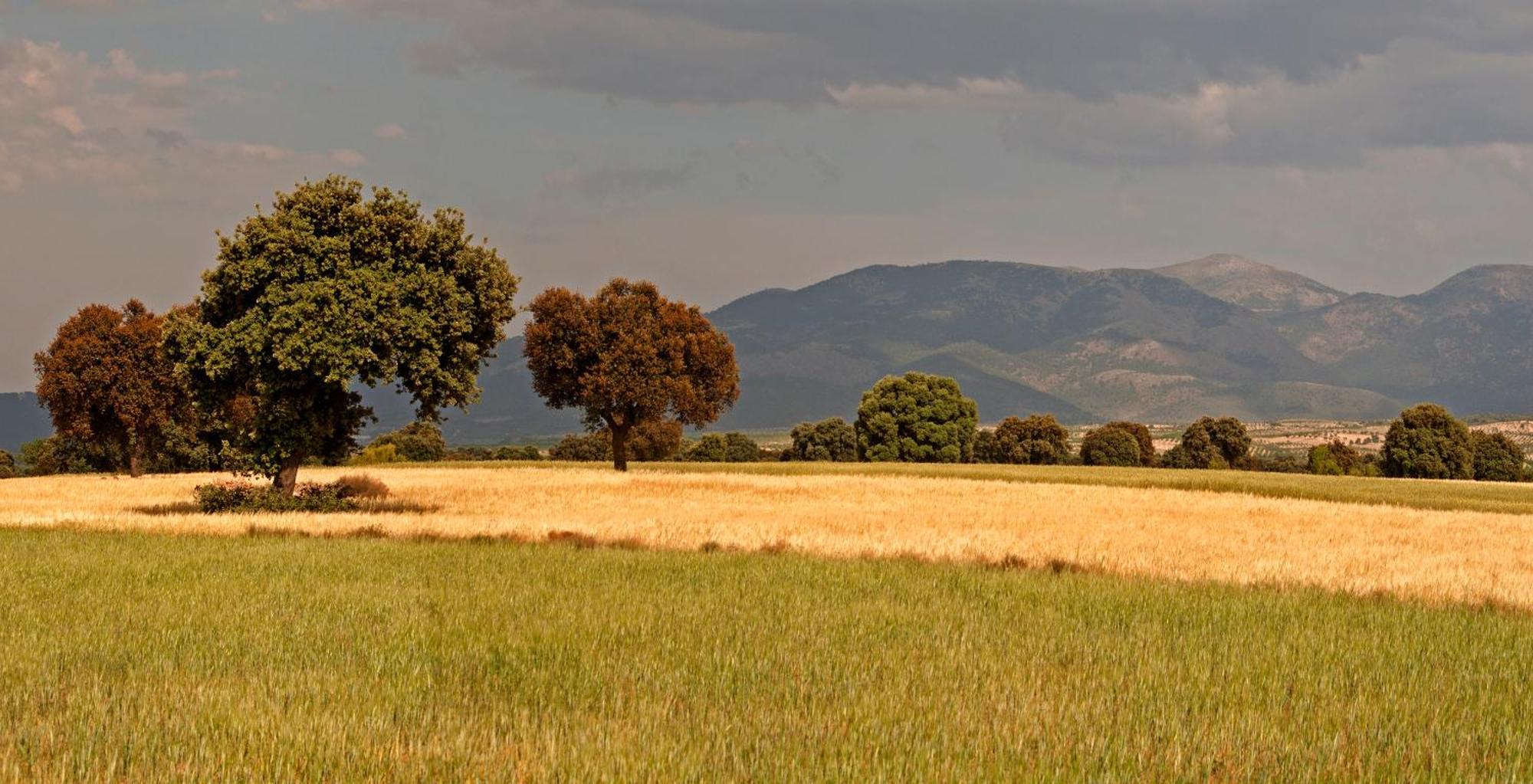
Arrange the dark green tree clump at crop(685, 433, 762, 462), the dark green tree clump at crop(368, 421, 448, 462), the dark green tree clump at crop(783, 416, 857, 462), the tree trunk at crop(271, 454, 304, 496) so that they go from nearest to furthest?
the tree trunk at crop(271, 454, 304, 496)
the dark green tree clump at crop(368, 421, 448, 462)
the dark green tree clump at crop(783, 416, 857, 462)
the dark green tree clump at crop(685, 433, 762, 462)

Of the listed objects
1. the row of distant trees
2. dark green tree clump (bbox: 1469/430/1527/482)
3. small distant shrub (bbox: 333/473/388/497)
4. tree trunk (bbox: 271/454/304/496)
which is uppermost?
the row of distant trees

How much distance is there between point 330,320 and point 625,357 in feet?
96.6

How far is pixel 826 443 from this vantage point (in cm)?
18062

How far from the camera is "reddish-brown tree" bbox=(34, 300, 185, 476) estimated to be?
65.8 meters

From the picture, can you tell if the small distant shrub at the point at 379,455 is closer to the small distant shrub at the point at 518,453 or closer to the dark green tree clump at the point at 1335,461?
the small distant shrub at the point at 518,453

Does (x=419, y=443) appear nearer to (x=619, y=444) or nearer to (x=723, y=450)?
(x=723, y=450)

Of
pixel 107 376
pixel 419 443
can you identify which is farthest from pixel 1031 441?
pixel 107 376

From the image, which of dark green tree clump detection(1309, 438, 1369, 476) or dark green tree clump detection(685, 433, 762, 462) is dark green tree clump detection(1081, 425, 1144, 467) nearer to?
dark green tree clump detection(1309, 438, 1369, 476)

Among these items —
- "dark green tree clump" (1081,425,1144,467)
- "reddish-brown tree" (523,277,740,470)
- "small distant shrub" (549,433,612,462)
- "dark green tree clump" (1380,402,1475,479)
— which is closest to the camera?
"reddish-brown tree" (523,277,740,470)

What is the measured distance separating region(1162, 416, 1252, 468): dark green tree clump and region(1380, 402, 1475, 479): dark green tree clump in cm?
2439

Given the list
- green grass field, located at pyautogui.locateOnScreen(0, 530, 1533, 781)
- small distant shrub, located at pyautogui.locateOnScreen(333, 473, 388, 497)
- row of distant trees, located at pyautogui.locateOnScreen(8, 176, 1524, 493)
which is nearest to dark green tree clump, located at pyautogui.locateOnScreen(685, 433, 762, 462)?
row of distant trees, located at pyautogui.locateOnScreen(8, 176, 1524, 493)

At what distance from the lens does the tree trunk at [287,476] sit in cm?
3838

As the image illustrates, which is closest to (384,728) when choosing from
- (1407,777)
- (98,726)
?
(98,726)

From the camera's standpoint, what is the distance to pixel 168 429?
89.8m
